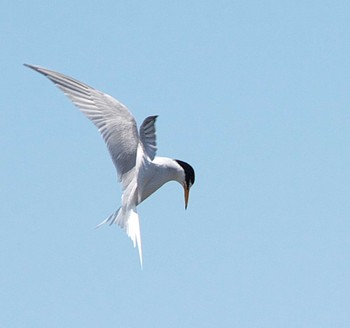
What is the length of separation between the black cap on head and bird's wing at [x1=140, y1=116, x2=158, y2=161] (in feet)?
5.26

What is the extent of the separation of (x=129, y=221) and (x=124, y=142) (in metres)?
0.95

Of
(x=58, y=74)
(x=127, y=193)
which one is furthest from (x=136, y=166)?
(x=58, y=74)

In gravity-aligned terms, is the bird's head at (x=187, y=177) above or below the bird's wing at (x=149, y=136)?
below

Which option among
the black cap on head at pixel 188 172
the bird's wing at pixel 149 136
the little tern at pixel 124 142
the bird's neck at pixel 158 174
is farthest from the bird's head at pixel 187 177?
the bird's wing at pixel 149 136

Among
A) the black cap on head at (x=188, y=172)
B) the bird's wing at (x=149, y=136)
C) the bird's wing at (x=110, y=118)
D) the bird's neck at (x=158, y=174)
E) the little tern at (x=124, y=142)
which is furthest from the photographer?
the black cap on head at (x=188, y=172)

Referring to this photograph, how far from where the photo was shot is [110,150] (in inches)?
500

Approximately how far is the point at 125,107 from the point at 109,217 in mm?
1367

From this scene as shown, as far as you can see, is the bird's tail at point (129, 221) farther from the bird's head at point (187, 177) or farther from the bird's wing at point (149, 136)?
the bird's head at point (187, 177)

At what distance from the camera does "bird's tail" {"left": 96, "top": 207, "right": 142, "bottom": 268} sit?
490 inches

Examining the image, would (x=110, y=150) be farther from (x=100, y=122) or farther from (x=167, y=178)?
(x=167, y=178)

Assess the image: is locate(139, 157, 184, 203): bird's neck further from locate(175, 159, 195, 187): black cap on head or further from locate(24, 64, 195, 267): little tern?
locate(175, 159, 195, 187): black cap on head

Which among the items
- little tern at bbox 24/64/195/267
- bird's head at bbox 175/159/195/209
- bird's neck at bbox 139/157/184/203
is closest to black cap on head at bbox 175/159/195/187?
bird's head at bbox 175/159/195/209

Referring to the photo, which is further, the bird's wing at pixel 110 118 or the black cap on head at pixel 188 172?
the black cap on head at pixel 188 172

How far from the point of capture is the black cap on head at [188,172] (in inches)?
563
